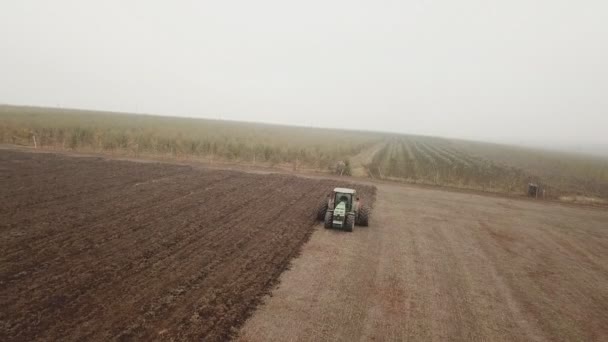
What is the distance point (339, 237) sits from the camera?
12477 millimetres

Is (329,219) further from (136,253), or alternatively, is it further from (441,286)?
(136,253)

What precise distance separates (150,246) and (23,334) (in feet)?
13.6

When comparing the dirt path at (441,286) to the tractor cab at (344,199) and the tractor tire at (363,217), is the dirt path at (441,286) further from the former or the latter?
the tractor cab at (344,199)

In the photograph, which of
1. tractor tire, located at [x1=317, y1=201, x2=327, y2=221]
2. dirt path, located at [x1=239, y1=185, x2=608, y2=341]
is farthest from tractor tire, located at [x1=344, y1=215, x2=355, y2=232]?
tractor tire, located at [x1=317, y1=201, x2=327, y2=221]

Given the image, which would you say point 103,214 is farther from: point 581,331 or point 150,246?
point 581,331

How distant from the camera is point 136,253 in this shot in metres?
9.41

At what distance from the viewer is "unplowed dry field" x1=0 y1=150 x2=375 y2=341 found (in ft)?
21.3

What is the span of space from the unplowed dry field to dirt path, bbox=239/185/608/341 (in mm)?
878

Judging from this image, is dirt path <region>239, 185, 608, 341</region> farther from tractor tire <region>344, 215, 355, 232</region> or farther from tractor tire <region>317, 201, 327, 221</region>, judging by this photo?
tractor tire <region>317, 201, 327, 221</region>

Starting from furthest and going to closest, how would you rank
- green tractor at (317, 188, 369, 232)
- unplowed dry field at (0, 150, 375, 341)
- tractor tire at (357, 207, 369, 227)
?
tractor tire at (357, 207, 369, 227), green tractor at (317, 188, 369, 232), unplowed dry field at (0, 150, 375, 341)

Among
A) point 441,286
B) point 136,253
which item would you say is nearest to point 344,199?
point 441,286

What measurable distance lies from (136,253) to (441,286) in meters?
7.72

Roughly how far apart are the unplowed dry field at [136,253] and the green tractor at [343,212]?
2.35 feet

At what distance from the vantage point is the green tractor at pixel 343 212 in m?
13.1
